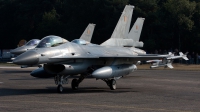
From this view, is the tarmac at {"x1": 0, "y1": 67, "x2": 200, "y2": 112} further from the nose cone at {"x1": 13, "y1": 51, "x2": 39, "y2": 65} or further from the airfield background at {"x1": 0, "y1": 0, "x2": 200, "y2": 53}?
the airfield background at {"x1": 0, "y1": 0, "x2": 200, "y2": 53}

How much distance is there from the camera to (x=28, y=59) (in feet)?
53.7

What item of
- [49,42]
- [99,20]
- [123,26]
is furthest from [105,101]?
[99,20]

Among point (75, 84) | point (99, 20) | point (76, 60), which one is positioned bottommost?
point (75, 84)

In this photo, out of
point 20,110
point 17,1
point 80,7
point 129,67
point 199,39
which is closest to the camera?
point 20,110

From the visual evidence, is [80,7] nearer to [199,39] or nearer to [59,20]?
[59,20]

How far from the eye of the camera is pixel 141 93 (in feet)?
58.0

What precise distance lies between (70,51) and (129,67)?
9.61ft

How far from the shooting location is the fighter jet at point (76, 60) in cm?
1702

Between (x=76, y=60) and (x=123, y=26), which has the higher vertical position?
(x=123, y=26)

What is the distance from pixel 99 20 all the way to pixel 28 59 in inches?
2174

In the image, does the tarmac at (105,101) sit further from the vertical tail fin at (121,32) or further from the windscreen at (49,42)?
the vertical tail fin at (121,32)

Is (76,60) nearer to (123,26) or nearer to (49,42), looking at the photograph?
(49,42)

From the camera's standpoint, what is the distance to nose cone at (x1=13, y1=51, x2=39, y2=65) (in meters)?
16.3

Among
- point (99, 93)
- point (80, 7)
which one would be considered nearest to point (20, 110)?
point (99, 93)
